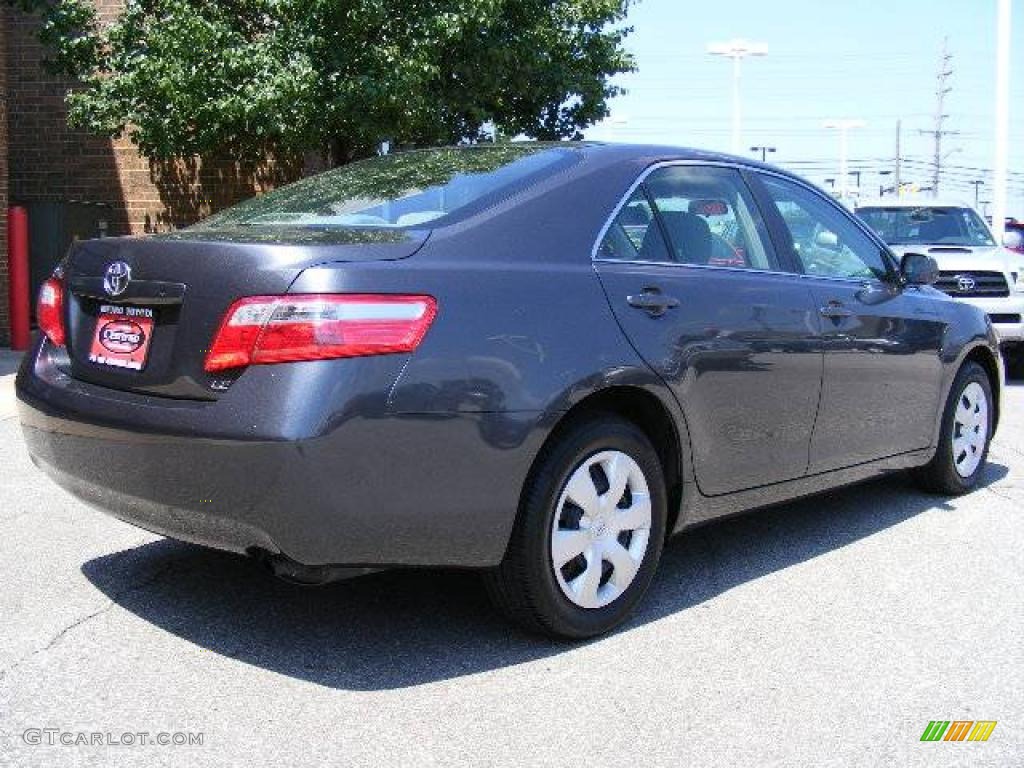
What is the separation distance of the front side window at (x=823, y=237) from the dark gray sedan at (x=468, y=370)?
4 centimetres

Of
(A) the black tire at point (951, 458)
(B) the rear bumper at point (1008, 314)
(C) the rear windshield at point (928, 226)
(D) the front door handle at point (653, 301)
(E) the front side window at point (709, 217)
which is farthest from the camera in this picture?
(C) the rear windshield at point (928, 226)

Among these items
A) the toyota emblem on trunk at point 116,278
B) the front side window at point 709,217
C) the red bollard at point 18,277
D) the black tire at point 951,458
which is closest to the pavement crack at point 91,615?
the toyota emblem on trunk at point 116,278

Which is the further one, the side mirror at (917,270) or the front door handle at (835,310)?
the side mirror at (917,270)

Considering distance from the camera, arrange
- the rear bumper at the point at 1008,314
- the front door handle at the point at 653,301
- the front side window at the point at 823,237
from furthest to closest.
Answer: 1. the rear bumper at the point at 1008,314
2. the front side window at the point at 823,237
3. the front door handle at the point at 653,301

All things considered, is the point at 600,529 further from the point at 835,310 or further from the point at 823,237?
the point at 823,237

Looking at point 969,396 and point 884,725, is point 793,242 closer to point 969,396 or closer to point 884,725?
point 969,396

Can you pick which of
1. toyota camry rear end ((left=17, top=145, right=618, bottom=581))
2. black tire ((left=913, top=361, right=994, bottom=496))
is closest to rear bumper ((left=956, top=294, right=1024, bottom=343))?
black tire ((left=913, top=361, right=994, bottom=496))

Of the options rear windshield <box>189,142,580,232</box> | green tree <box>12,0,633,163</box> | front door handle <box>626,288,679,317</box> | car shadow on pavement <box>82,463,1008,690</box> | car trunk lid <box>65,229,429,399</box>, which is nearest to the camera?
car trunk lid <box>65,229,429,399</box>

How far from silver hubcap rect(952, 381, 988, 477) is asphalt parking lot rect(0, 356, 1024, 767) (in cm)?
98

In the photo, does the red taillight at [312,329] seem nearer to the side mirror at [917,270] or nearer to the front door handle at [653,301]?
the front door handle at [653,301]

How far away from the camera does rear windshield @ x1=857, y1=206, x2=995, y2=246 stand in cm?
1238

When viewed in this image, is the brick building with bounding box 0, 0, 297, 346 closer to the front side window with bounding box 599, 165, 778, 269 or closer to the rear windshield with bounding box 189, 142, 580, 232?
the rear windshield with bounding box 189, 142, 580, 232

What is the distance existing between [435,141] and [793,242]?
11183 millimetres

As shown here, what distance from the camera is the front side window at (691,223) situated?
13.5 ft
